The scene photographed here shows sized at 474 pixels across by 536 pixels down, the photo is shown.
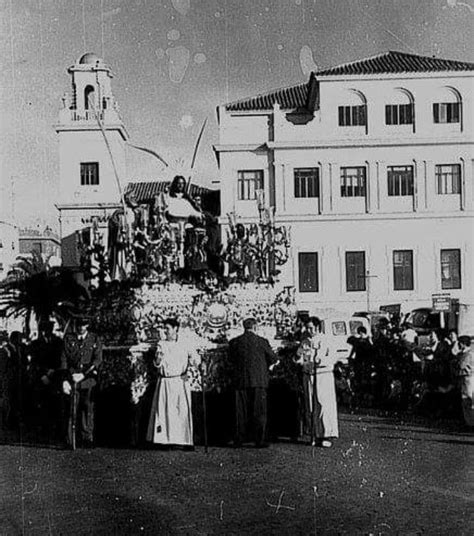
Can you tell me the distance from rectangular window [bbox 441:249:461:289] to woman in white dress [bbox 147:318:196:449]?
28.7 meters

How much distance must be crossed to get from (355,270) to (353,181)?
3.62m

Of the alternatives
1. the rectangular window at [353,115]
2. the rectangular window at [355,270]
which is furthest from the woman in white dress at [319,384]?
the rectangular window at [353,115]

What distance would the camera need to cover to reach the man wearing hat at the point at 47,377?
1446 centimetres

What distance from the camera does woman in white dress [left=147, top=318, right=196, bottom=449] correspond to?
11.2 meters

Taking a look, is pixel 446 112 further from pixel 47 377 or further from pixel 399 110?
pixel 47 377

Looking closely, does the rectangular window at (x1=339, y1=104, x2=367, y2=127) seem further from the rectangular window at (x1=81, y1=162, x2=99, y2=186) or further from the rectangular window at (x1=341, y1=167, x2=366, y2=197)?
the rectangular window at (x1=81, y1=162, x2=99, y2=186)

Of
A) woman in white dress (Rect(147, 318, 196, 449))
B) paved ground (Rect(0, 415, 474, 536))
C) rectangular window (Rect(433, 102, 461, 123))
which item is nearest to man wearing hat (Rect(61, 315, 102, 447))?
paved ground (Rect(0, 415, 474, 536))

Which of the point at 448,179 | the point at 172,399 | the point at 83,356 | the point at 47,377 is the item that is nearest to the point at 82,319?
the point at 47,377

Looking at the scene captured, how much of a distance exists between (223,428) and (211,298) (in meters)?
1.90

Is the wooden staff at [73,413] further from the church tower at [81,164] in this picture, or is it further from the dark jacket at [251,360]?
the church tower at [81,164]

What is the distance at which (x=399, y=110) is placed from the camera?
3938 cm

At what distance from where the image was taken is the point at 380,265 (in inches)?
1522

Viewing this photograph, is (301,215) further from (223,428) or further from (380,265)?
(223,428)

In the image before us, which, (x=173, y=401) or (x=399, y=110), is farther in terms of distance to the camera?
(x=399, y=110)
